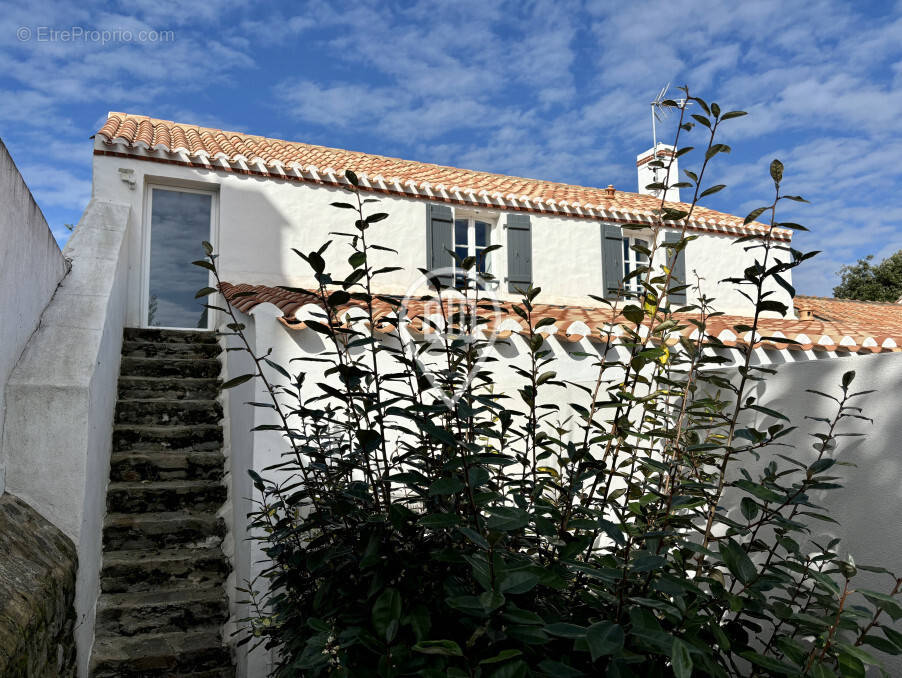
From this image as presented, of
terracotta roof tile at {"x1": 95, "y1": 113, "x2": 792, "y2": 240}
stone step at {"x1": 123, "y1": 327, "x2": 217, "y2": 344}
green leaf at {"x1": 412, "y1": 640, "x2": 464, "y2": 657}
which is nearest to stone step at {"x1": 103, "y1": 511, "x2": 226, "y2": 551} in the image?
stone step at {"x1": 123, "y1": 327, "x2": 217, "y2": 344}

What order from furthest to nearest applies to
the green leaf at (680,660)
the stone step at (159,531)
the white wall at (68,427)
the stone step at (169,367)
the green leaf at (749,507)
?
the stone step at (169,367) < the stone step at (159,531) < the white wall at (68,427) < the green leaf at (749,507) < the green leaf at (680,660)

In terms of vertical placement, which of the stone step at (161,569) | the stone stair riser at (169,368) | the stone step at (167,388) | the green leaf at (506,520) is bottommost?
the stone step at (161,569)

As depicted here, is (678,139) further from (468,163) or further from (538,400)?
(468,163)

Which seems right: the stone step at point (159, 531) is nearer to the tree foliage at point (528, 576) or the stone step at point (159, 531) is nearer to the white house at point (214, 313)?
the white house at point (214, 313)

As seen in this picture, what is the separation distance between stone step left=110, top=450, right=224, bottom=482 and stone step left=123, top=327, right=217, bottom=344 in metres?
2.18

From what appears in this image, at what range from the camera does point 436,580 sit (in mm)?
1733

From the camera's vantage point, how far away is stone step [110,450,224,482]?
4.92 meters

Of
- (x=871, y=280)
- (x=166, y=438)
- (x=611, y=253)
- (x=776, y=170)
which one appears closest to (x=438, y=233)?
(x=611, y=253)

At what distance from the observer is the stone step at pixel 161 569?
421 cm

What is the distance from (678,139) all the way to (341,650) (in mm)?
2072

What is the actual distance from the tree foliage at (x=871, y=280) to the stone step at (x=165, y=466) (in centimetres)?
2801

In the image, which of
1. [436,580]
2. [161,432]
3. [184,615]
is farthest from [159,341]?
[436,580]

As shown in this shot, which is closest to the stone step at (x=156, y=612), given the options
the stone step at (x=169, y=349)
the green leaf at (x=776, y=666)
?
the stone step at (x=169, y=349)

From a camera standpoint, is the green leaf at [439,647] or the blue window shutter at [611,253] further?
the blue window shutter at [611,253]
